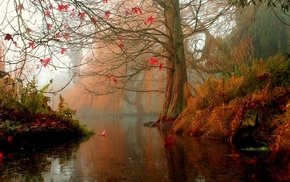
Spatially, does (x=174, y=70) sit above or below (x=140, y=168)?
above

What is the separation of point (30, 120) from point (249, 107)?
3188 millimetres

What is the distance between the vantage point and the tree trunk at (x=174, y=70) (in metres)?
9.03

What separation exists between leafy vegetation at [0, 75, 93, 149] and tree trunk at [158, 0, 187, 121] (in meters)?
3.17

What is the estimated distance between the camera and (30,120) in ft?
16.4

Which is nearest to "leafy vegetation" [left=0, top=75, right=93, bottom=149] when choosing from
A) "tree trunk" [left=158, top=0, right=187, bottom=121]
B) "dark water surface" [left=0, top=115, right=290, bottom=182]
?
"dark water surface" [left=0, top=115, right=290, bottom=182]

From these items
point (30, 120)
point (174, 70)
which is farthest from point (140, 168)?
point (174, 70)

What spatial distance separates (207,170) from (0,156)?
205cm

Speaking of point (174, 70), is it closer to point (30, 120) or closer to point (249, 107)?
point (30, 120)

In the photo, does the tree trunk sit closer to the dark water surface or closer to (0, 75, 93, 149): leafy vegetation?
(0, 75, 93, 149): leafy vegetation

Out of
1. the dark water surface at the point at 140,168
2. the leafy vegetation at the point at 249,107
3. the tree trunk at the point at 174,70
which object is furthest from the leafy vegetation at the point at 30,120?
the tree trunk at the point at 174,70

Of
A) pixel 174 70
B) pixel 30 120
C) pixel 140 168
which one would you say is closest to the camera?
pixel 140 168

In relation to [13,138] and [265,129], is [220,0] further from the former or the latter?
[13,138]

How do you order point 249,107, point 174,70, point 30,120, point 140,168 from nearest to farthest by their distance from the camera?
point 140,168, point 249,107, point 30,120, point 174,70

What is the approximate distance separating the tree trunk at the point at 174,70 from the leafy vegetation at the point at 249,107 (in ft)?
10.3
